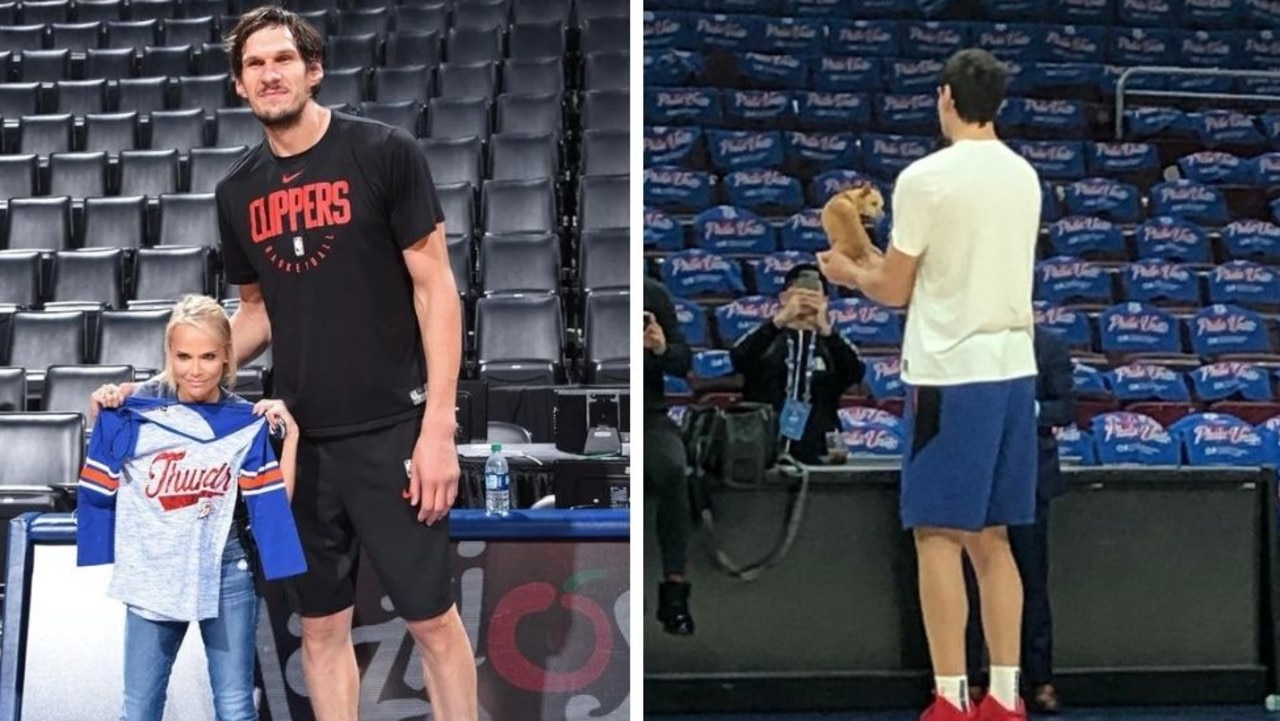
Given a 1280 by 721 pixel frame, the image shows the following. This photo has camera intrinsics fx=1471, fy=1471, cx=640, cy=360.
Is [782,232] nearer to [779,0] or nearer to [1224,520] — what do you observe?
[779,0]

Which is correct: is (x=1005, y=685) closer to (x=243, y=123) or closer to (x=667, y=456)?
(x=667, y=456)

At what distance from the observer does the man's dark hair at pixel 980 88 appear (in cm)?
215

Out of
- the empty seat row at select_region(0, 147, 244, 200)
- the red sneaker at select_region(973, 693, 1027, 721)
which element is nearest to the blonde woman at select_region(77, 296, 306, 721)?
the red sneaker at select_region(973, 693, 1027, 721)

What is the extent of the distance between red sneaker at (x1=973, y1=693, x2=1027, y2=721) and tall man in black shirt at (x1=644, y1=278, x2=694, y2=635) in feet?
→ 1.43

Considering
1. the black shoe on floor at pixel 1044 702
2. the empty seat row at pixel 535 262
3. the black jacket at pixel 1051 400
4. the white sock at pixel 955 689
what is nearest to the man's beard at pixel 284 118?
the black jacket at pixel 1051 400

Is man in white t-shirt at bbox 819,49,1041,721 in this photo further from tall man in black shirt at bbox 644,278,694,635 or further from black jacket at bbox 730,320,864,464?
tall man in black shirt at bbox 644,278,694,635

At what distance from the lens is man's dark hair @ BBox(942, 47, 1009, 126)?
215cm

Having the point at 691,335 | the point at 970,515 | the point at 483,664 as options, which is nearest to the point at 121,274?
the point at 483,664

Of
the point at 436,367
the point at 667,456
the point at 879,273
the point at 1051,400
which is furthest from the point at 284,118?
the point at 1051,400

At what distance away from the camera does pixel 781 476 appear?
2203mm

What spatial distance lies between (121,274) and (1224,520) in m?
3.93

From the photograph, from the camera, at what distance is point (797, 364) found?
7.21 feet

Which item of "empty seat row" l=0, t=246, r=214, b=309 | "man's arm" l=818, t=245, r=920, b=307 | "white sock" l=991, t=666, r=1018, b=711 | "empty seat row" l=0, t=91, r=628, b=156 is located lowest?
"white sock" l=991, t=666, r=1018, b=711

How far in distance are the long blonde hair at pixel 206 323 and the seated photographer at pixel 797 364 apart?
806 millimetres
